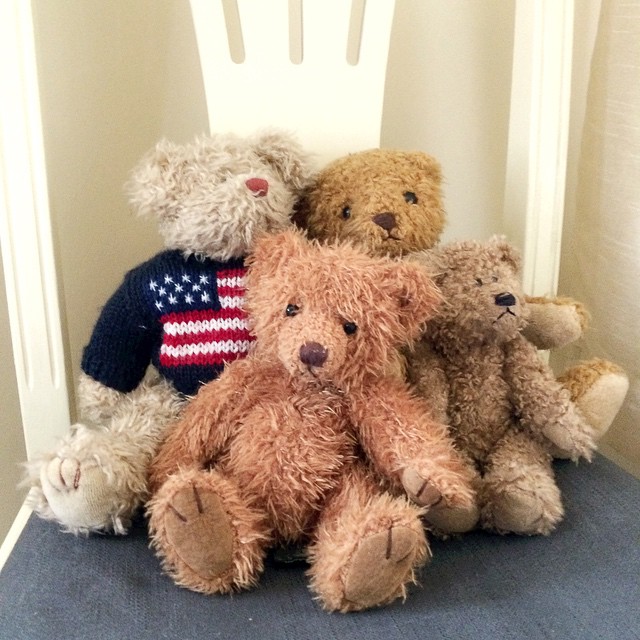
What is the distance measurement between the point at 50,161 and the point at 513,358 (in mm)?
519

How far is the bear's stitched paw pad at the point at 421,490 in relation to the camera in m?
0.55

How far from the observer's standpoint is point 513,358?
704 mm

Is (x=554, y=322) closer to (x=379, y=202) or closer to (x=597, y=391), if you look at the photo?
(x=597, y=391)

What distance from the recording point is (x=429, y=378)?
0.68m

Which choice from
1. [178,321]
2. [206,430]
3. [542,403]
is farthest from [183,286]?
[542,403]

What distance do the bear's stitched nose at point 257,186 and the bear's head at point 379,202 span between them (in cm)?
8

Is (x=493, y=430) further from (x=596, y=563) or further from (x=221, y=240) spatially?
(x=221, y=240)

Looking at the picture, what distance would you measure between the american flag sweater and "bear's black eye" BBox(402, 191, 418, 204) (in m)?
0.17

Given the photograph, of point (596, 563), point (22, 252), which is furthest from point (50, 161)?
point (596, 563)

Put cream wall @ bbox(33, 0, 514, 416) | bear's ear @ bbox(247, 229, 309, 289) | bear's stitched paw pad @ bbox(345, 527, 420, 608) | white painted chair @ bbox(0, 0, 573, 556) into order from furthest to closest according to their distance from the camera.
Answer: cream wall @ bbox(33, 0, 514, 416), white painted chair @ bbox(0, 0, 573, 556), bear's ear @ bbox(247, 229, 309, 289), bear's stitched paw pad @ bbox(345, 527, 420, 608)

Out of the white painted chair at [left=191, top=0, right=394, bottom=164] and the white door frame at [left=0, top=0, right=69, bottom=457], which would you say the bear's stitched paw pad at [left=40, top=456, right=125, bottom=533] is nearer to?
the white door frame at [left=0, top=0, right=69, bottom=457]

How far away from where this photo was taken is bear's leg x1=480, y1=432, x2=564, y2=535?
0.63 m

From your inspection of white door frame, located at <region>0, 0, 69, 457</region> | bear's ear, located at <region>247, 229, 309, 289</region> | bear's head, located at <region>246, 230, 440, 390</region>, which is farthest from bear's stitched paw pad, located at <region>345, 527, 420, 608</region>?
white door frame, located at <region>0, 0, 69, 457</region>

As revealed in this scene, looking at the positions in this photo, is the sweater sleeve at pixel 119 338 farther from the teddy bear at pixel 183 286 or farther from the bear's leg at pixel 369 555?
the bear's leg at pixel 369 555
